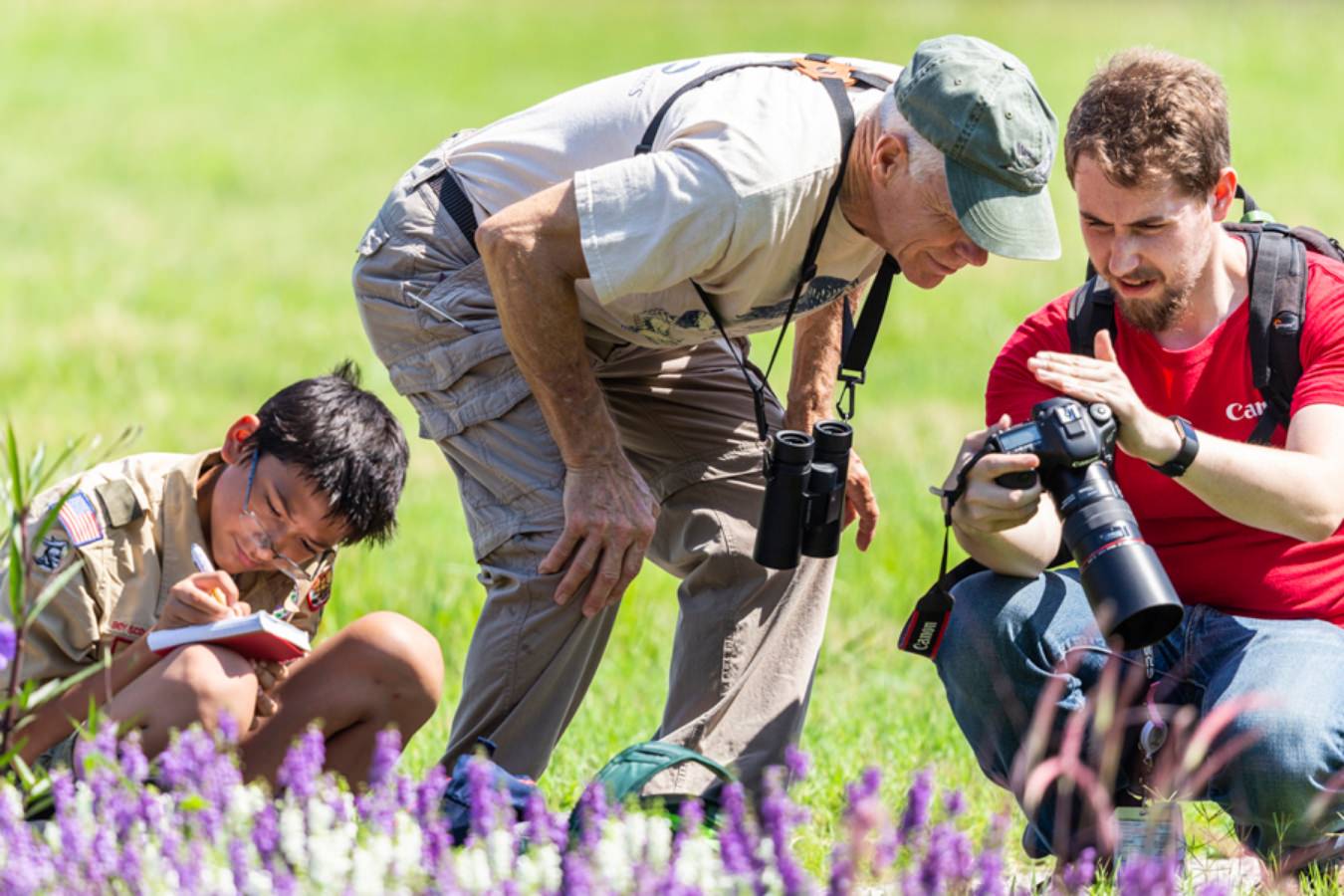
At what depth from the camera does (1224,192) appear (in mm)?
3781

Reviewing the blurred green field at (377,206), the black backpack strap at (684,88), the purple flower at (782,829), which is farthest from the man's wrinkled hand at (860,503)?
the purple flower at (782,829)

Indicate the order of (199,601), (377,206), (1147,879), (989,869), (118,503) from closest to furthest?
(1147,879), (989,869), (199,601), (118,503), (377,206)

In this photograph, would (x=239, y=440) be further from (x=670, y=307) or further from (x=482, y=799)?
(x=482, y=799)

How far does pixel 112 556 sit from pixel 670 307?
1.29 meters

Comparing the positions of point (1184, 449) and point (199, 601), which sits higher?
point (1184, 449)

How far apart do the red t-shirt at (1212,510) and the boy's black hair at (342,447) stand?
4.72ft

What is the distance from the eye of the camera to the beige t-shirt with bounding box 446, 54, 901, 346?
349 cm

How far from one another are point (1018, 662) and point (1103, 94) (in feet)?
3.97

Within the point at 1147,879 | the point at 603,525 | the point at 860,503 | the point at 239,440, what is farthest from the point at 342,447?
the point at 1147,879

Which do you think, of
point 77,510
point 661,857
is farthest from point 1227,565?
point 77,510

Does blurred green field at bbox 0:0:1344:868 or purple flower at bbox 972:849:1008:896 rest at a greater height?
blurred green field at bbox 0:0:1344:868

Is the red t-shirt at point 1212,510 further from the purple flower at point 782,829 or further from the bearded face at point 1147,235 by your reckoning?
the purple flower at point 782,829

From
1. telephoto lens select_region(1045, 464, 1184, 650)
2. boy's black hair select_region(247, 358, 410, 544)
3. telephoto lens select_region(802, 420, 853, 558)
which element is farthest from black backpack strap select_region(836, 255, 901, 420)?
boy's black hair select_region(247, 358, 410, 544)

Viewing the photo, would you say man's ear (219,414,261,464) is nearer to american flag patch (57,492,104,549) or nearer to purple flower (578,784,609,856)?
american flag patch (57,492,104,549)
